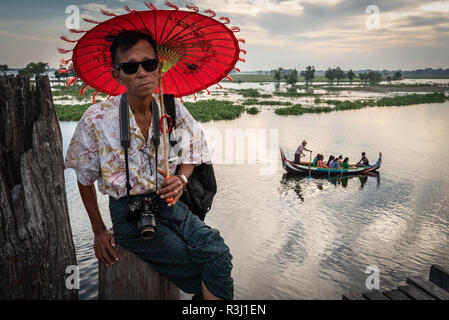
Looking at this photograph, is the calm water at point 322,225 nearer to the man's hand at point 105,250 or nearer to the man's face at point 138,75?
the man's hand at point 105,250

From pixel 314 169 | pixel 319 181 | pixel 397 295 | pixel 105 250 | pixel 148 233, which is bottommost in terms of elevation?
pixel 319 181

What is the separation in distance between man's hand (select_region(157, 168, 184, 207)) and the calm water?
5278 millimetres

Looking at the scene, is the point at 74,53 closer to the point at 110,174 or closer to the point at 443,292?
the point at 110,174

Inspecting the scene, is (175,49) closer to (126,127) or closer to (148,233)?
(126,127)

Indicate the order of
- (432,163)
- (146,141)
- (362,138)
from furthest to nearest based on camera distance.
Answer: (362,138) → (432,163) → (146,141)

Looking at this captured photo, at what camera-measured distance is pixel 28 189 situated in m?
1.84

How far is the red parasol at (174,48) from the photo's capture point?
2021mm

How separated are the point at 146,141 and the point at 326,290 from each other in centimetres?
609

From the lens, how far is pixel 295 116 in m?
33.4

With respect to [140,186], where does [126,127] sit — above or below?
above

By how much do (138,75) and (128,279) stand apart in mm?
1242

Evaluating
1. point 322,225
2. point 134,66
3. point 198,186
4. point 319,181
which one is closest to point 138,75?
point 134,66

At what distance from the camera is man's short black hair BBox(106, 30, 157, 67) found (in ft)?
6.59
